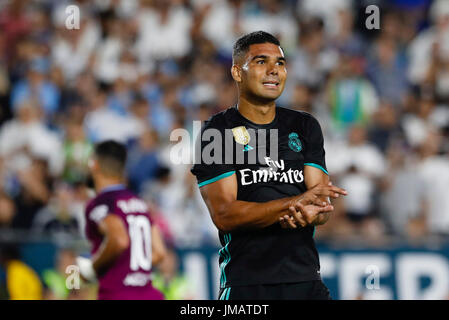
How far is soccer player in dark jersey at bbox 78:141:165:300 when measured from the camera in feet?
18.9

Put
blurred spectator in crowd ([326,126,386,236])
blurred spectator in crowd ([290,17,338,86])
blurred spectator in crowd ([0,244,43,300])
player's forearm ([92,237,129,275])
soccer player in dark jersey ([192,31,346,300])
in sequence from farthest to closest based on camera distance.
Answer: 1. blurred spectator in crowd ([290,17,338,86])
2. blurred spectator in crowd ([326,126,386,236])
3. blurred spectator in crowd ([0,244,43,300])
4. player's forearm ([92,237,129,275])
5. soccer player in dark jersey ([192,31,346,300])

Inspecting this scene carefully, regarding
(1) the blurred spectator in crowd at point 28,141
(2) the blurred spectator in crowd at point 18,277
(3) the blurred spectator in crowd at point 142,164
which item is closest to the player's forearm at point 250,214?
(2) the blurred spectator in crowd at point 18,277

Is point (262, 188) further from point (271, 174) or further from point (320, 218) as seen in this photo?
point (320, 218)

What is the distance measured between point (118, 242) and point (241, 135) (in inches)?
62.2

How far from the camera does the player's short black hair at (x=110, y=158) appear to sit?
6.06 metres

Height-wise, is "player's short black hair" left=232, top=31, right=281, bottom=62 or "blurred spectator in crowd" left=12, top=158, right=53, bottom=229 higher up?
"player's short black hair" left=232, top=31, right=281, bottom=62

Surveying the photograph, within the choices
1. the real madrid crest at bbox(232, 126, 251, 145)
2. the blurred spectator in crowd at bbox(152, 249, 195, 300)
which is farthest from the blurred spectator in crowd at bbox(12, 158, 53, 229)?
the real madrid crest at bbox(232, 126, 251, 145)

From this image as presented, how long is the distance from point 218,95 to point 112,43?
84.5 inches

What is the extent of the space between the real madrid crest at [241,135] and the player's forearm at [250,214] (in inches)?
14.7

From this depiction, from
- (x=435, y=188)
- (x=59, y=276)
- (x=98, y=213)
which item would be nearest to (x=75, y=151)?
(x=59, y=276)

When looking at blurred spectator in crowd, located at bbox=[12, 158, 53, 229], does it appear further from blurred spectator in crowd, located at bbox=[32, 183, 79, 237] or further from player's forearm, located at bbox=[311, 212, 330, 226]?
player's forearm, located at bbox=[311, 212, 330, 226]

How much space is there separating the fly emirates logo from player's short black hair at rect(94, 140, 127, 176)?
5.91ft

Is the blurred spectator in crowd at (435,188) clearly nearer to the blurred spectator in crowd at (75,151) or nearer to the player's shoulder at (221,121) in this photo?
the blurred spectator in crowd at (75,151)
